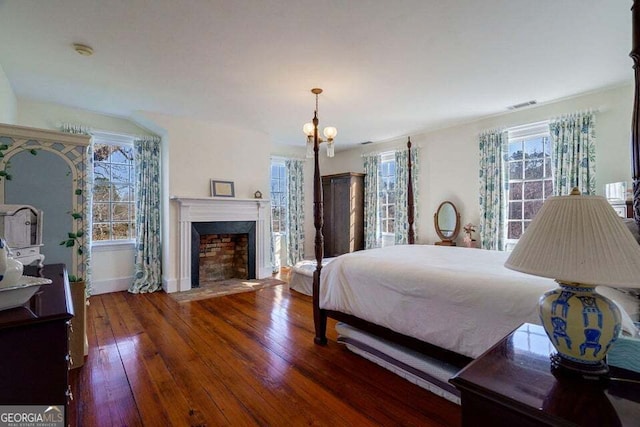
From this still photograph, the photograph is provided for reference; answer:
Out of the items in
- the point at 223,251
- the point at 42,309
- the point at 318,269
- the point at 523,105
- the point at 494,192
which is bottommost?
the point at 223,251

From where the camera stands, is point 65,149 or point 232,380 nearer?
point 232,380

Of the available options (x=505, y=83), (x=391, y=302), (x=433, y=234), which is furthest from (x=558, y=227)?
(x=433, y=234)

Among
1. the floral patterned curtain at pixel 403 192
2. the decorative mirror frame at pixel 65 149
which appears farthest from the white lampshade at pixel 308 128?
the floral patterned curtain at pixel 403 192

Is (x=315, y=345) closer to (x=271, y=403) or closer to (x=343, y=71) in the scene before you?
(x=271, y=403)

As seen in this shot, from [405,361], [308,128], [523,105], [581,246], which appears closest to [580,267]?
[581,246]

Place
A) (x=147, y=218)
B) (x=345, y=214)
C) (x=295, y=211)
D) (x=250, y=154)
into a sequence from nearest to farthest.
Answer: (x=147, y=218) < (x=250, y=154) < (x=345, y=214) < (x=295, y=211)

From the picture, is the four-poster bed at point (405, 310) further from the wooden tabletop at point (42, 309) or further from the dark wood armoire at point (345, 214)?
the dark wood armoire at point (345, 214)

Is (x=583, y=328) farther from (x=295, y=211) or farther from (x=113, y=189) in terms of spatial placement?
(x=295, y=211)

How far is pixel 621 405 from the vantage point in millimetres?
727

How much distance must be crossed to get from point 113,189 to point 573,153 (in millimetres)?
6308

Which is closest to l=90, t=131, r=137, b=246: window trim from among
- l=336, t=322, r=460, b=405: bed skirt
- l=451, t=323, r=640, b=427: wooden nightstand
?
l=336, t=322, r=460, b=405: bed skirt

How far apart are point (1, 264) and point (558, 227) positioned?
71.5 inches

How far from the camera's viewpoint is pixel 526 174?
4.12 meters

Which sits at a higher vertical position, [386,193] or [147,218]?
[386,193]
